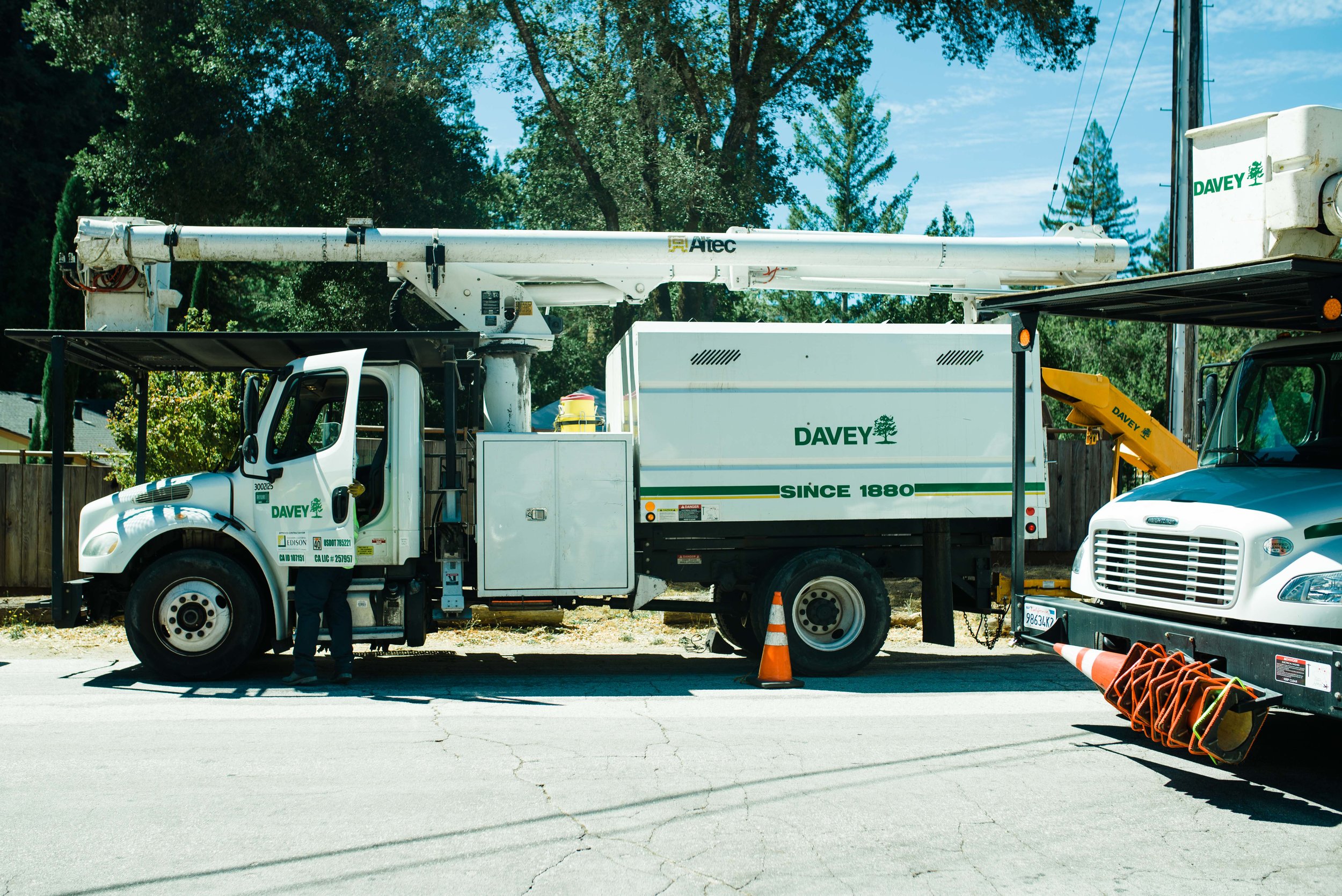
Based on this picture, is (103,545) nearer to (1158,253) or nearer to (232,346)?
(232,346)

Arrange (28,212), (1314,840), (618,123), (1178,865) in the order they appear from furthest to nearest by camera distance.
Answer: (28,212)
(618,123)
(1314,840)
(1178,865)

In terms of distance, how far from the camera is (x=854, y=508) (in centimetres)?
980

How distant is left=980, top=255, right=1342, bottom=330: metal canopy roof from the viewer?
6031 mm

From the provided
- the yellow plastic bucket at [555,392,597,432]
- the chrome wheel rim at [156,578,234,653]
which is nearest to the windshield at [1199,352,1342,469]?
the yellow plastic bucket at [555,392,597,432]

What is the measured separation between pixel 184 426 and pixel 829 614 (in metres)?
8.59

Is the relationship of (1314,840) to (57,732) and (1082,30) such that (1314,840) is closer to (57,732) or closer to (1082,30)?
(57,732)

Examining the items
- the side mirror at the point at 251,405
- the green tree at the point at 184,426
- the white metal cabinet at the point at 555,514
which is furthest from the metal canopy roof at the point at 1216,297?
the green tree at the point at 184,426

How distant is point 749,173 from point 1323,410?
14823 mm

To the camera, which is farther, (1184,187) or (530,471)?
(1184,187)

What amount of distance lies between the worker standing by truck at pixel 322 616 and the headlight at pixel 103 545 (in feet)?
4.80

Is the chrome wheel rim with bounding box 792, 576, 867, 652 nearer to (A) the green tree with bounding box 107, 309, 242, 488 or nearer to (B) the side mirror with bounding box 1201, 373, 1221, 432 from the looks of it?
(B) the side mirror with bounding box 1201, 373, 1221, 432

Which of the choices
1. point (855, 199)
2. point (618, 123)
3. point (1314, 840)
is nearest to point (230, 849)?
point (1314, 840)

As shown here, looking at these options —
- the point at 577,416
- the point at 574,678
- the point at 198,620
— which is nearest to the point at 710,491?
the point at 574,678

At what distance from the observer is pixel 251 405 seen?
30.7 feet
